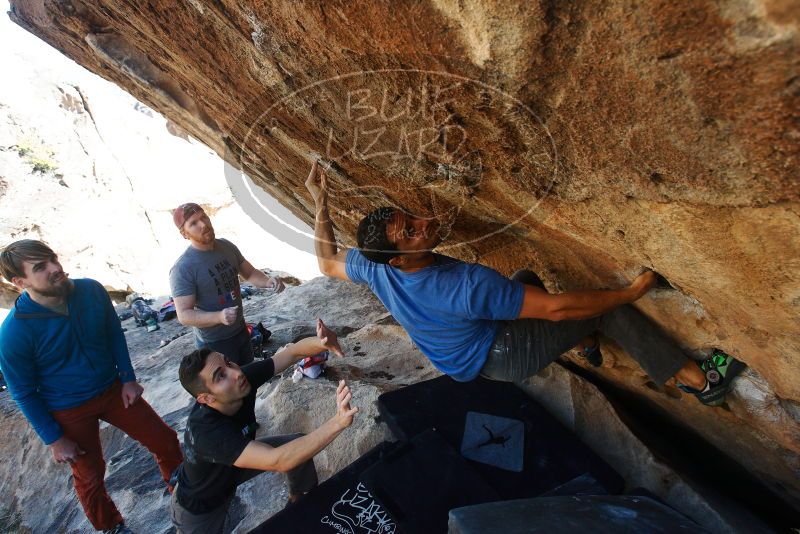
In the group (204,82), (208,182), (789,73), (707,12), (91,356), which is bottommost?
(91,356)

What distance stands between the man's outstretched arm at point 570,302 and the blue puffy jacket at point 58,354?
252cm

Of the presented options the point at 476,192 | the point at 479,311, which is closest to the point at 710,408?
the point at 479,311

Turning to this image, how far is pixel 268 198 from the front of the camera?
5523 mm

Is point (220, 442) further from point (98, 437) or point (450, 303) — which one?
→ point (98, 437)

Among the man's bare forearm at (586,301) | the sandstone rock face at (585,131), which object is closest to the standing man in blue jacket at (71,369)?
the sandstone rock face at (585,131)

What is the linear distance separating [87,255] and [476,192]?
14693 millimetres

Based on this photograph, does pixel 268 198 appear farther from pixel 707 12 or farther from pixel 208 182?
pixel 208 182

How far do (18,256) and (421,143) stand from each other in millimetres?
2250

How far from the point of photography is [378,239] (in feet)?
6.40

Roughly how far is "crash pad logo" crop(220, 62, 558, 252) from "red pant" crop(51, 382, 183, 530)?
1526 millimetres

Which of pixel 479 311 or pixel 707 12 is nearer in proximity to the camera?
pixel 707 12

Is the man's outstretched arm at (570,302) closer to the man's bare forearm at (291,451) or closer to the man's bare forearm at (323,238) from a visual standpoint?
the man's bare forearm at (291,451)

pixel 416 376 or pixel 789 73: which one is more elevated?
pixel 789 73

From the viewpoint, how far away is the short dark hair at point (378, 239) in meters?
1.96
